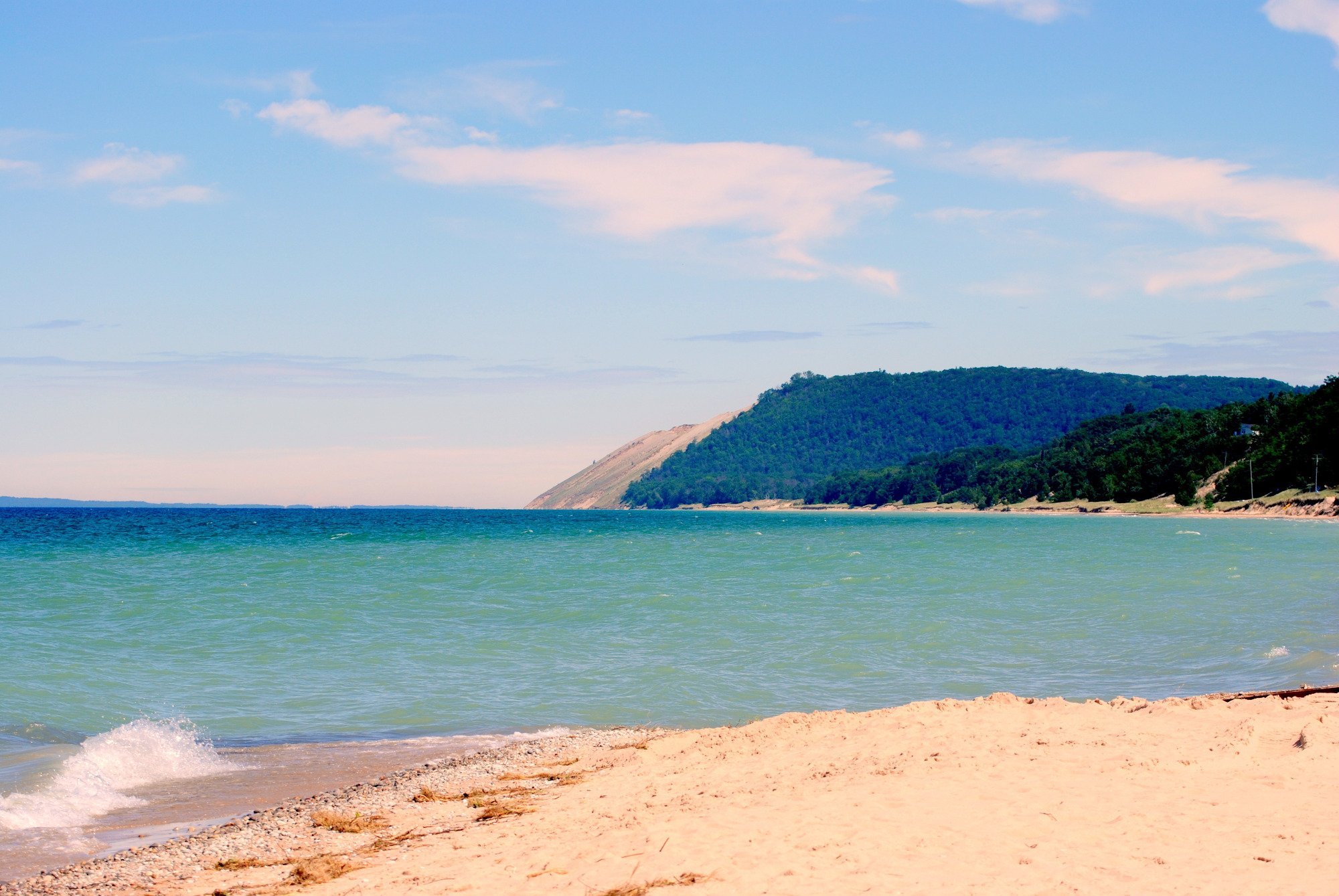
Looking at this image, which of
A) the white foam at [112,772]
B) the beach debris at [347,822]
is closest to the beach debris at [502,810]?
the beach debris at [347,822]

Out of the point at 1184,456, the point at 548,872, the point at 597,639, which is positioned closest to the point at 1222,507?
the point at 1184,456

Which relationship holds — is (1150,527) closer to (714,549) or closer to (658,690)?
(714,549)

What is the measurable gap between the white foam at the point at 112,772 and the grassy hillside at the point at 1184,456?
112047mm

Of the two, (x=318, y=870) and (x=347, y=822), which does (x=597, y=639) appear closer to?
(x=347, y=822)

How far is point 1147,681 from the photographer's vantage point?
1538cm

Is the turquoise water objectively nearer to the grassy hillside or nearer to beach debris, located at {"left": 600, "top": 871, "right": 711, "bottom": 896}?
beach debris, located at {"left": 600, "top": 871, "right": 711, "bottom": 896}

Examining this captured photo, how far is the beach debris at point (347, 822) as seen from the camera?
8.78 metres

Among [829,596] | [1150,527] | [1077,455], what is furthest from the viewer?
[1077,455]

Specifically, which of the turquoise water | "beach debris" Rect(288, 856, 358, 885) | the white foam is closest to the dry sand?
"beach debris" Rect(288, 856, 358, 885)

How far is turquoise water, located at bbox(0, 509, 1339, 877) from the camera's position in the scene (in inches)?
572

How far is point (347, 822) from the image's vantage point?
8914 mm

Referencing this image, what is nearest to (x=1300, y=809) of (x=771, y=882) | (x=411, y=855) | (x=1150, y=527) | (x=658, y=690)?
(x=771, y=882)

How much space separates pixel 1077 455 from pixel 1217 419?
3573 centimetres

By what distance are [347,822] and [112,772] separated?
4123 millimetres
